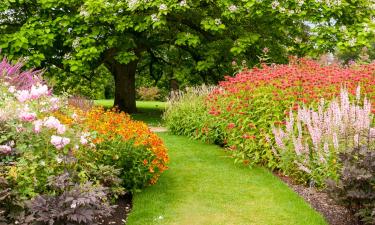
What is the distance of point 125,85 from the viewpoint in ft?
56.0

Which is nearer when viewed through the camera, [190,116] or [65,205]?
[65,205]

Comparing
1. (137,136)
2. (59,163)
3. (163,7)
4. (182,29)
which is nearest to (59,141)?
(59,163)

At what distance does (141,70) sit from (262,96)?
1240cm

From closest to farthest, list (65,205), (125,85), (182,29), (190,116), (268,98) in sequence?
1. (65,205)
2. (268,98)
3. (190,116)
4. (182,29)
5. (125,85)

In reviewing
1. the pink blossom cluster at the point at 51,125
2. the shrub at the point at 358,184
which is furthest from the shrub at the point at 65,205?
the shrub at the point at 358,184

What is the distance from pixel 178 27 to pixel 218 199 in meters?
10.0

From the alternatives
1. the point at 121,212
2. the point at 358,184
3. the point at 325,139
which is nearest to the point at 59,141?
the point at 121,212

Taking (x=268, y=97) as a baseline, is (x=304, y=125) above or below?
below

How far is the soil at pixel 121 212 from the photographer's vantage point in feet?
17.1

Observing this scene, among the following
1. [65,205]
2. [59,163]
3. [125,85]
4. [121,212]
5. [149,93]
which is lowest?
[121,212]

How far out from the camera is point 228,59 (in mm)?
14984

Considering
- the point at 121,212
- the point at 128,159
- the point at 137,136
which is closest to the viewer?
the point at 121,212

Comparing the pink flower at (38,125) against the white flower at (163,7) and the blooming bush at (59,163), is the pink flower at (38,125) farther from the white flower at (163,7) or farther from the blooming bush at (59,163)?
the white flower at (163,7)

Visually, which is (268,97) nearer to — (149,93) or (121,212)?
(121,212)
